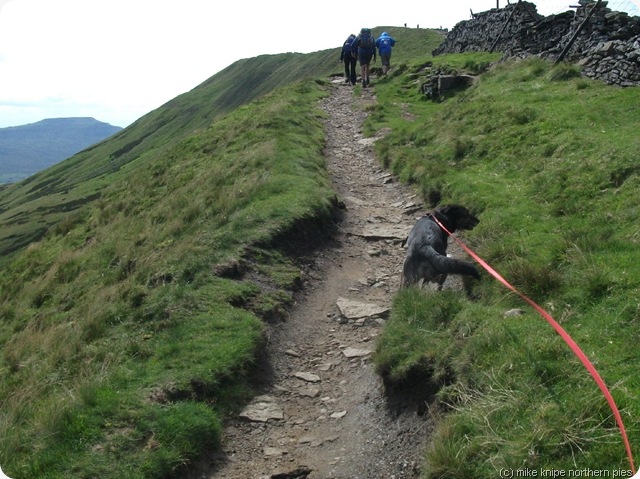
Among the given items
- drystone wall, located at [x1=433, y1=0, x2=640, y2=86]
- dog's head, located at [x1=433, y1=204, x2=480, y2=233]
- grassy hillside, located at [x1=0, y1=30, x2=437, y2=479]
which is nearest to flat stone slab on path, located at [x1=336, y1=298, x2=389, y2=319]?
grassy hillside, located at [x1=0, y1=30, x2=437, y2=479]

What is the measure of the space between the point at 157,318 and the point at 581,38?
19.4 metres

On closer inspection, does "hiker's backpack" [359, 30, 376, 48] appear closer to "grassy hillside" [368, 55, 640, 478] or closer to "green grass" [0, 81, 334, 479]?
"green grass" [0, 81, 334, 479]

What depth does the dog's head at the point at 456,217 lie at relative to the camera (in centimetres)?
1118

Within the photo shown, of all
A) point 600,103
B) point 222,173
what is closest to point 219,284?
point 222,173

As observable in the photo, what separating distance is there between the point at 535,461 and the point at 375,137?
819 inches

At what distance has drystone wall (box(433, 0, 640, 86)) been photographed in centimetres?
1803

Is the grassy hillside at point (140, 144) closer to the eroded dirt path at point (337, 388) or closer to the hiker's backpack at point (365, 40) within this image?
the hiker's backpack at point (365, 40)

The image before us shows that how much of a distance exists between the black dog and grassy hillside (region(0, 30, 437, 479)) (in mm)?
2788

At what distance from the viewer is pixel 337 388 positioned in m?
8.83

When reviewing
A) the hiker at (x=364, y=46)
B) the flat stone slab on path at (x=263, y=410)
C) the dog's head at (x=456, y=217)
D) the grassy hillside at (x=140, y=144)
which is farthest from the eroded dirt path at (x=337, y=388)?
the grassy hillside at (x=140, y=144)

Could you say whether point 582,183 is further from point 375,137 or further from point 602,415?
point 375,137

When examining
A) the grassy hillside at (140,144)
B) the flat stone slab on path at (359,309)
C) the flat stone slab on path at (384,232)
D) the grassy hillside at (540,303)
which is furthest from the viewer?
the grassy hillside at (140,144)

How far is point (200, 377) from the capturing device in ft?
27.7

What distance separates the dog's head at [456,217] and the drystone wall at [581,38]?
9.36 m
